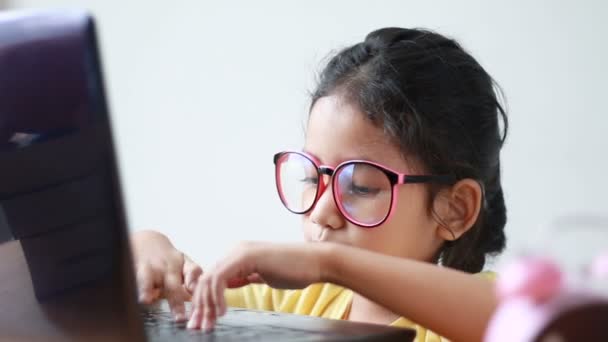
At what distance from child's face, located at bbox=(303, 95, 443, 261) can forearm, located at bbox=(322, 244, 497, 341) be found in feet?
0.92

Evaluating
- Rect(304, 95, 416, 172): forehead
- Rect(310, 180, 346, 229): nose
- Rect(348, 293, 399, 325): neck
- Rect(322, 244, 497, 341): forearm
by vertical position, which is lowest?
Rect(348, 293, 399, 325): neck

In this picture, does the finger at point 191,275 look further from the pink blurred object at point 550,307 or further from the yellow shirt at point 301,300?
the pink blurred object at point 550,307

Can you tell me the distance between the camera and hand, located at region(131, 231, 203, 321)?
868mm

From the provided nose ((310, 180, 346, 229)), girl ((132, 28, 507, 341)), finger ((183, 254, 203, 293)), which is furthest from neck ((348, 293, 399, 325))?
finger ((183, 254, 203, 293))

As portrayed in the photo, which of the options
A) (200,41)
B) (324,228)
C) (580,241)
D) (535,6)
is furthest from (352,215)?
(200,41)

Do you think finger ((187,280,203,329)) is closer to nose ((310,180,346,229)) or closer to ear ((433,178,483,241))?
nose ((310,180,346,229))

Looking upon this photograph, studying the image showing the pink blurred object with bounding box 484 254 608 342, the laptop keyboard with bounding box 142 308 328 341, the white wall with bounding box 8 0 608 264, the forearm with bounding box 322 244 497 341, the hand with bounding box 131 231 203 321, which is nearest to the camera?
the pink blurred object with bounding box 484 254 608 342

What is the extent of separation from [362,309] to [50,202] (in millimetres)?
637

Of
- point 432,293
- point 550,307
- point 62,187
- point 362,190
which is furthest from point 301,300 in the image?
point 550,307

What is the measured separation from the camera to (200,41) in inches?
78.4

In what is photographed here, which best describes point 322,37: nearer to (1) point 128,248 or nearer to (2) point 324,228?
(2) point 324,228

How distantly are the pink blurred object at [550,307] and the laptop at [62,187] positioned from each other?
0.21 metres

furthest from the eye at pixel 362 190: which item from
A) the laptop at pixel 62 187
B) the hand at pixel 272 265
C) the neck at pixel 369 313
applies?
the laptop at pixel 62 187

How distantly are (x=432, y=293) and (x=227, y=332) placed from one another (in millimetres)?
184
